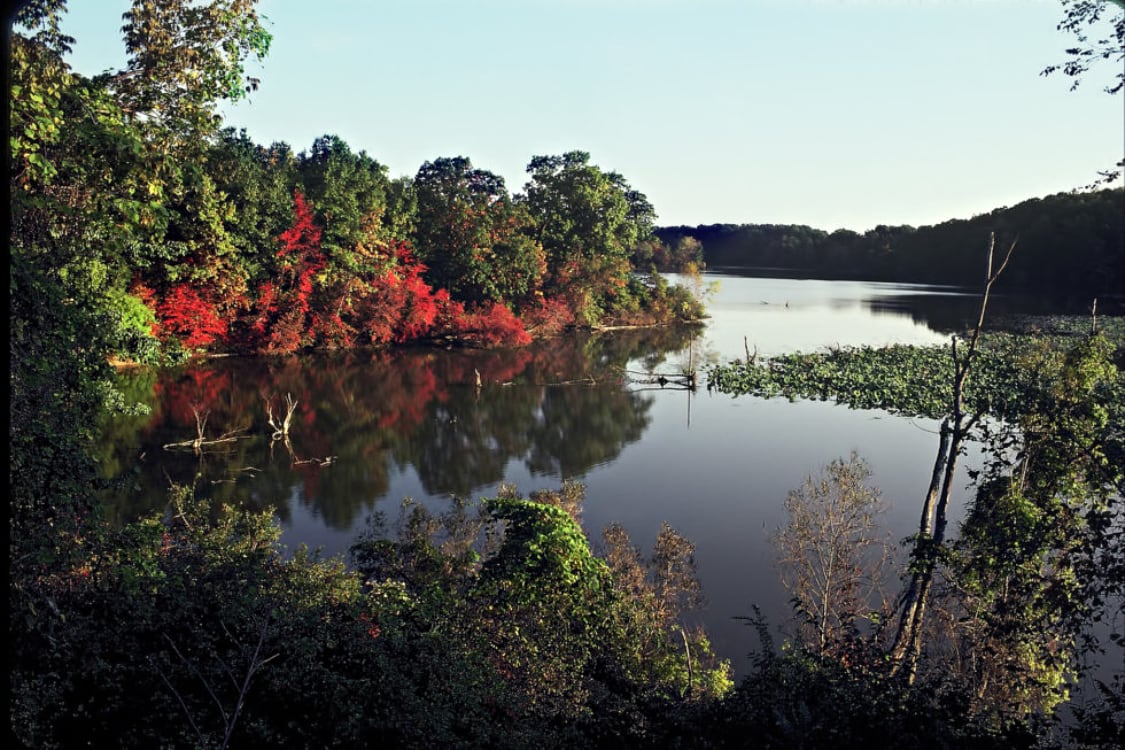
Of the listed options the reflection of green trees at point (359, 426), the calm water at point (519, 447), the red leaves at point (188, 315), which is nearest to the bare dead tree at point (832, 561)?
the calm water at point (519, 447)

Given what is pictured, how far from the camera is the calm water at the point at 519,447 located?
17.0 metres

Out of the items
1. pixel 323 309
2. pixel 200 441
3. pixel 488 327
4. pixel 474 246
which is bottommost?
pixel 200 441

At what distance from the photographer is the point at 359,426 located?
82.7 feet

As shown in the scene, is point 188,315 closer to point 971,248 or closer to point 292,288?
point 292,288

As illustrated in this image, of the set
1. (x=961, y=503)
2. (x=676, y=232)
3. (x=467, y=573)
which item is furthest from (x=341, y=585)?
(x=676, y=232)

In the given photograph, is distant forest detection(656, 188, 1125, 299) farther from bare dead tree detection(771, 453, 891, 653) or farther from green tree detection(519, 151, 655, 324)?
green tree detection(519, 151, 655, 324)

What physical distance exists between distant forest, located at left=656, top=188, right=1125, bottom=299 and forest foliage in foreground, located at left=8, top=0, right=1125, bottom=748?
7.99 m

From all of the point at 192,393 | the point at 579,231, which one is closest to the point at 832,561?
the point at 192,393

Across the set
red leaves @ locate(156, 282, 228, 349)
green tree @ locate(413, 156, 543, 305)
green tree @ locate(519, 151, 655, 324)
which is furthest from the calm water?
green tree @ locate(519, 151, 655, 324)

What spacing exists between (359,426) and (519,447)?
19.3 ft

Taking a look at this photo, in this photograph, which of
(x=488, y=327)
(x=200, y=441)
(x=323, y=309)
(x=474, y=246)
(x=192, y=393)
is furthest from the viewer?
(x=474, y=246)

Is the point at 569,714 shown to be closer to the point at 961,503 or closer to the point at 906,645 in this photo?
the point at 906,645

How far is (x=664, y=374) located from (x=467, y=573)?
81.3 ft

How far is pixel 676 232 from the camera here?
152m
